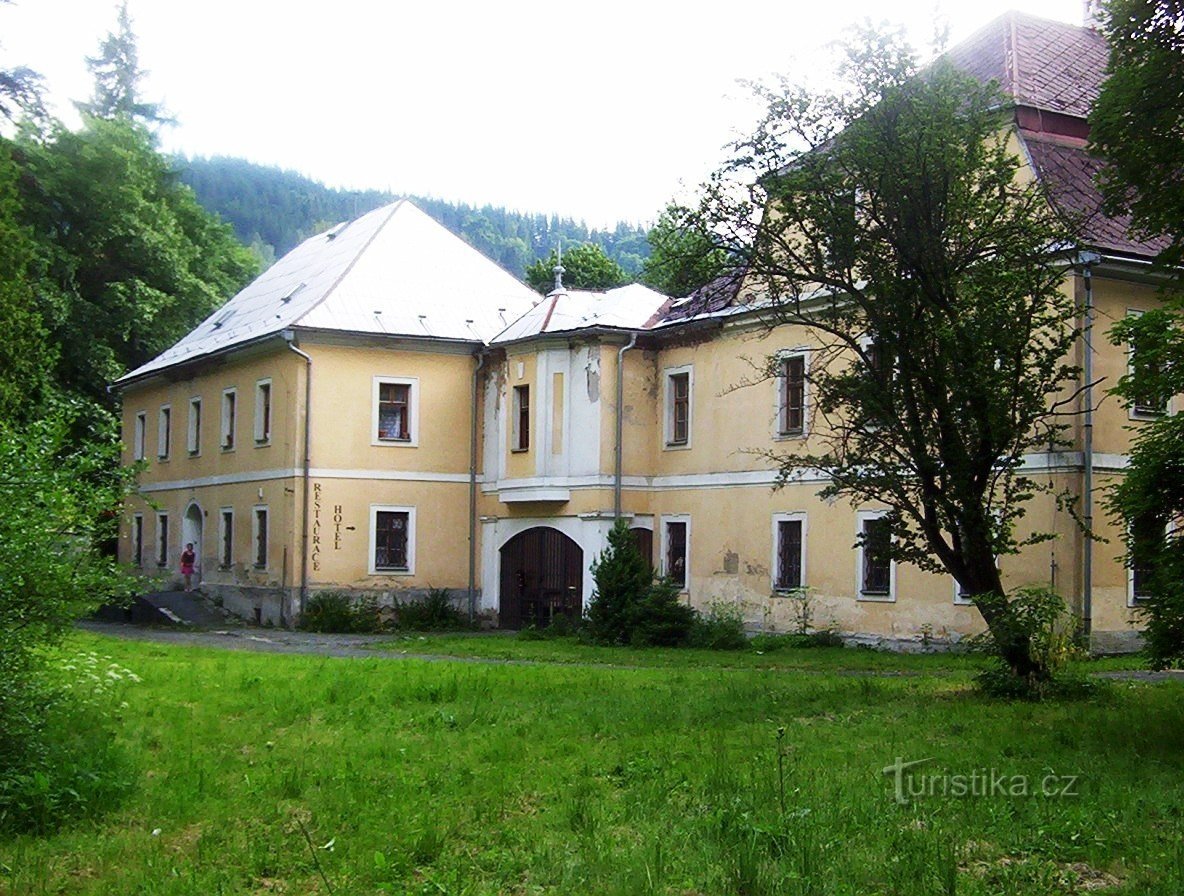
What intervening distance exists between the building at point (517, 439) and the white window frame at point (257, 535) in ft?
0.34

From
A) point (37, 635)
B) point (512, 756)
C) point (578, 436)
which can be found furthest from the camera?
point (578, 436)

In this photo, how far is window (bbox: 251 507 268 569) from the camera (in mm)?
34500

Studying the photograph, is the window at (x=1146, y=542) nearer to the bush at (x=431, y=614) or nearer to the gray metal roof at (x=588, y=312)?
the gray metal roof at (x=588, y=312)

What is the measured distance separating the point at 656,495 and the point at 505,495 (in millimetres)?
3517

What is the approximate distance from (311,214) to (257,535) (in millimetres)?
108072

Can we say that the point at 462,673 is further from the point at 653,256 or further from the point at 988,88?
the point at 988,88

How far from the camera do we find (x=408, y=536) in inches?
1339

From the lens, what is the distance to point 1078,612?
2223cm

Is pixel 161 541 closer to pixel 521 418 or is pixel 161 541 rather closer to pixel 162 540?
pixel 162 540

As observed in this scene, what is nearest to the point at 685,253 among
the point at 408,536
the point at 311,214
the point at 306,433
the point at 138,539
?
the point at 306,433

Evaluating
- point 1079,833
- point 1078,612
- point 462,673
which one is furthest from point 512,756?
point 1078,612

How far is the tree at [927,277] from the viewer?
48.4 feet

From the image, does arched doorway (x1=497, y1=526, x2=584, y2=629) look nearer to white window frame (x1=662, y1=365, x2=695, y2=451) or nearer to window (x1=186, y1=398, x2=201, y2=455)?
white window frame (x1=662, y1=365, x2=695, y2=451)

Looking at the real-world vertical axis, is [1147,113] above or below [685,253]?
above
